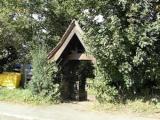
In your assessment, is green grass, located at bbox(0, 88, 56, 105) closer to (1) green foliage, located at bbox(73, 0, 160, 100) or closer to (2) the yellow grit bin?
(2) the yellow grit bin

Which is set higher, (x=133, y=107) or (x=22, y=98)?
(x=22, y=98)

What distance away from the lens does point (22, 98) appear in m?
18.2

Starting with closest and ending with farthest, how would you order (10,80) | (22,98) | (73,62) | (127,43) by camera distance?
(127,43) → (22,98) → (73,62) → (10,80)

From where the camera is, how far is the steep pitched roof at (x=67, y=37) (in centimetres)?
1746

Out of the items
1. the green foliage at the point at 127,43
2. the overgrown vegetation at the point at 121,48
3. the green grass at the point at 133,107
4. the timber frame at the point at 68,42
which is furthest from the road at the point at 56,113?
the timber frame at the point at 68,42

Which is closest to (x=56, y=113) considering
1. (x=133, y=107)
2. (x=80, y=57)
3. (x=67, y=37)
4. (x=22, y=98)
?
(x=133, y=107)

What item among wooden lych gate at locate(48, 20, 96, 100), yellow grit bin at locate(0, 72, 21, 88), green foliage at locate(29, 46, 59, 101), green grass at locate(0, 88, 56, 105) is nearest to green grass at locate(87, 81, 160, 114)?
wooden lych gate at locate(48, 20, 96, 100)

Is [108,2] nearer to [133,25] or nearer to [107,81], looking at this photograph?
[133,25]

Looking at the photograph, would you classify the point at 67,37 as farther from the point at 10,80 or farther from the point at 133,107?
the point at 10,80

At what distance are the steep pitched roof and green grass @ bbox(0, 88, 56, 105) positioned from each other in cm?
199

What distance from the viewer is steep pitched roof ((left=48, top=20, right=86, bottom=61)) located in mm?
17458

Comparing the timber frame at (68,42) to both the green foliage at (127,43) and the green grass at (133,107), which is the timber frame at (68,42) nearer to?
the green foliage at (127,43)

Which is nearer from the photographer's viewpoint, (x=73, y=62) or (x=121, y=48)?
(x=121, y=48)

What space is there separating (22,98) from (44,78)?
1.48m
